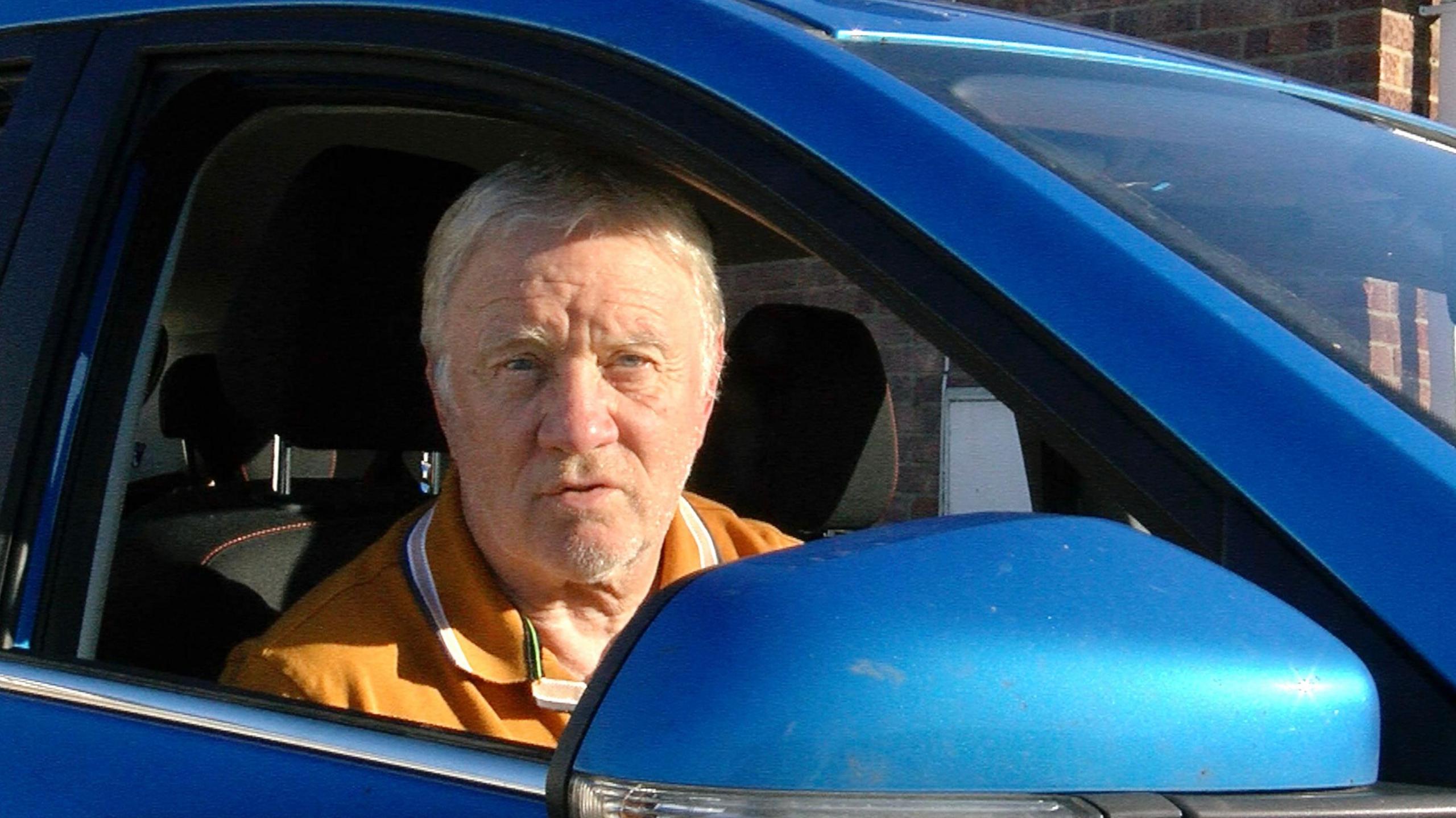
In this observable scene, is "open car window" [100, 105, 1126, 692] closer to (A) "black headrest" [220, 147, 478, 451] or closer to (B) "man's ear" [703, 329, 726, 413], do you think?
(A) "black headrest" [220, 147, 478, 451]

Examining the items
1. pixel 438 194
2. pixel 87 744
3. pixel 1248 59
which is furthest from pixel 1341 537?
pixel 1248 59

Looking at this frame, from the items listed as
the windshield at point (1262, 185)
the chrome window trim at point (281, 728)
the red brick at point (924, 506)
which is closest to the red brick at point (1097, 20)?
the red brick at point (924, 506)

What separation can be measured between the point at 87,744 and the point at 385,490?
0.89 m

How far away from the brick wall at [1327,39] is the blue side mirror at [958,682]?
3.95m

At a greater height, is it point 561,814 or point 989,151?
point 989,151

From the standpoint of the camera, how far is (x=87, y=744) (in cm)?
141

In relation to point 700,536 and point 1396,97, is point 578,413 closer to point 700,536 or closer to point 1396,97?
point 700,536

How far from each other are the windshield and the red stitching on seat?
999 mm

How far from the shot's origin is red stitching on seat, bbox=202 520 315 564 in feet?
6.54

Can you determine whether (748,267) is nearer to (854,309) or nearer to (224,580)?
(854,309)

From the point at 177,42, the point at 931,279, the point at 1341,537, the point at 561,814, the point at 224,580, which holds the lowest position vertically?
the point at 224,580

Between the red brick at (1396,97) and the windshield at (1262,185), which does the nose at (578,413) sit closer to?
the windshield at (1262,185)

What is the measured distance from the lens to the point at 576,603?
5.83ft

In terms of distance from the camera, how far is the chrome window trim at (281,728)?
1174mm
